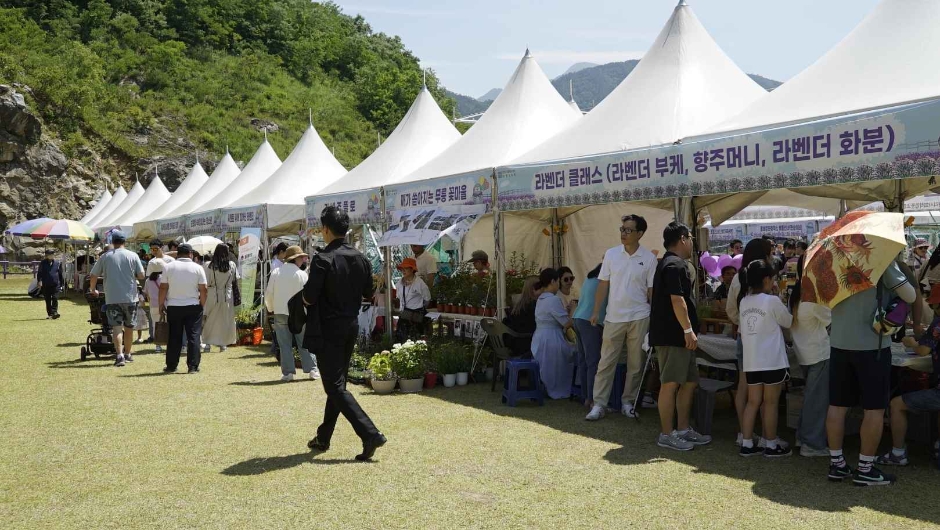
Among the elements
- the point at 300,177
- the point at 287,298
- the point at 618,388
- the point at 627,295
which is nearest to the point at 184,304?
the point at 287,298

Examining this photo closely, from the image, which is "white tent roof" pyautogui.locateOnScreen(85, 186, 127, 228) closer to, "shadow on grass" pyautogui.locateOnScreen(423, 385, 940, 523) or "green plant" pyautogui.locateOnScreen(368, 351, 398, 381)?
"green plant" pyautogui.locateOnScreen(368, 351, 398, 381)

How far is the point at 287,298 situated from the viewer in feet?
32.1

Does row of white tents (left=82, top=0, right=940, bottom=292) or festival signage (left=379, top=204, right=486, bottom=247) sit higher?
row of white tents (left=82, top=0, right=940, bottom=292)

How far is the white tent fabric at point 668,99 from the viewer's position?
27.2ft

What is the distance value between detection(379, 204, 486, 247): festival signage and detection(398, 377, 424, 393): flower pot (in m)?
Result: 1.62

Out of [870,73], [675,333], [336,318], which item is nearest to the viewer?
[336,318]

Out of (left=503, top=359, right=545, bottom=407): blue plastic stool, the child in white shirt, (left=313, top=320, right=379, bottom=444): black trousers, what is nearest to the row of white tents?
the child in white shirt

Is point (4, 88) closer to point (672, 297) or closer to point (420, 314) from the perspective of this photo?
point (420, 314)

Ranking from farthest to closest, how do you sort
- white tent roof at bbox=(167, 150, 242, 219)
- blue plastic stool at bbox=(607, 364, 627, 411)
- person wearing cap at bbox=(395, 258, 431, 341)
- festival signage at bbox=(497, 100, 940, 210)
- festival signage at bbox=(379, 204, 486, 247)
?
1. white tent roof at bbox=(167, 150, 242, 219)
2. person wearing cap at bbox=(395, 258, 431, 341)
3. festival signage at bbox=(379, 204, 486, 247)
4. blue plastic stool at bbox=(607, 364, 627, 411)
5. festival signage at bbox=(497, 100, 940, 210)

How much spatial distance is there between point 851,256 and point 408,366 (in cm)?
539

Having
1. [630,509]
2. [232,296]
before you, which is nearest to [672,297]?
[630,509]

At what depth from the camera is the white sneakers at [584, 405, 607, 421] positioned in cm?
724

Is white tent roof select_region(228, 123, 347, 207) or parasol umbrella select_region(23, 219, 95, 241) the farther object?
parasol umbrella select_region(23, 219, 95, 241)

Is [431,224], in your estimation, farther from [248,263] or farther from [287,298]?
[248,263]
